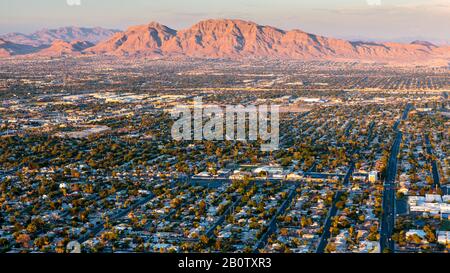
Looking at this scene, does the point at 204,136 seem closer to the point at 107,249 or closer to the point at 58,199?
the point at 58,199

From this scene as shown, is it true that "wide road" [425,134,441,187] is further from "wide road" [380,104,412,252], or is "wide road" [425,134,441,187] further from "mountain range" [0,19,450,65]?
"mountain range" [0,19,450,65]

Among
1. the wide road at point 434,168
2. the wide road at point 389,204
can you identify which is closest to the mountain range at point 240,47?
the wide road at point 434,168

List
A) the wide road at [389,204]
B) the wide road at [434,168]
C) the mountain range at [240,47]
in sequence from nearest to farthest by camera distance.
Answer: the wide road at [389,204], the wide road at [434,168], the mountain range at [240,47]

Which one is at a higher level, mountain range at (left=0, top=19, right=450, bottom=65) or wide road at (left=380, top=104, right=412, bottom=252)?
mountain range at (left=0, top=19, right=450, bottom=65)

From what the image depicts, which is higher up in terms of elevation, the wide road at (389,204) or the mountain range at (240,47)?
the mountain range at (240,47)

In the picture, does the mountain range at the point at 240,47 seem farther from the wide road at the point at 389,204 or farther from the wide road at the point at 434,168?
the wide road at the point at 389,204

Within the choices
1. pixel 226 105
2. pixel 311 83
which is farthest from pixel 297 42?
pixel 226 105

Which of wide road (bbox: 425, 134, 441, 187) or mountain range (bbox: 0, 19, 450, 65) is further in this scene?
mountain range (bbox: 0, 19, 450, 65)

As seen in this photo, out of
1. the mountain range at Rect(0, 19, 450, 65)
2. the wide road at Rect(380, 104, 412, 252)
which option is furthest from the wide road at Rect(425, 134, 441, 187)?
the mountain range at Rect(0, 19, 450, 65)
